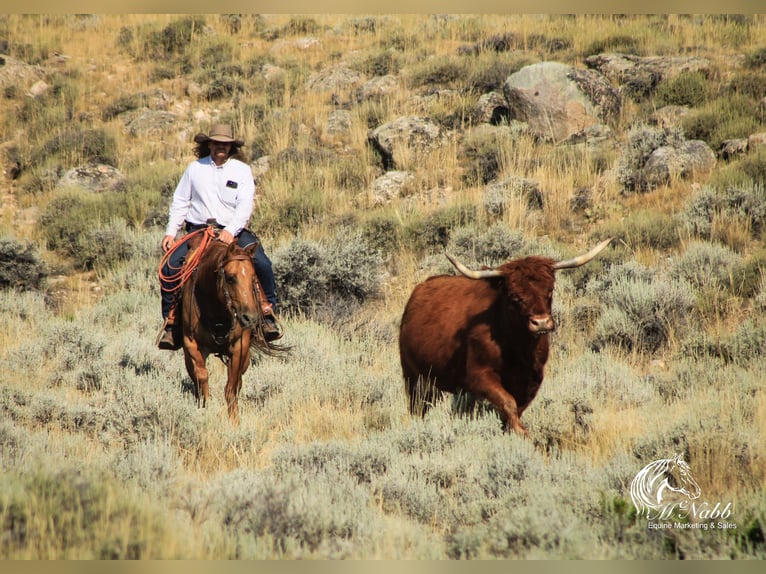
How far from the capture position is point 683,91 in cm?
1811

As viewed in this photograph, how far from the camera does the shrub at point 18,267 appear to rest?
14.5 meters

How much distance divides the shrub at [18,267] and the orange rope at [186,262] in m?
6.85

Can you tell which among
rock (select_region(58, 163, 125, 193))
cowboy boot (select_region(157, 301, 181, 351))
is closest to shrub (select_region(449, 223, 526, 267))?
cowboy boot (select_region(157, 301, 181, 351))

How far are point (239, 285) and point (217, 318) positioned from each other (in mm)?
827

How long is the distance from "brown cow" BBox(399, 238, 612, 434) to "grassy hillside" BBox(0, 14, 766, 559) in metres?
0.35

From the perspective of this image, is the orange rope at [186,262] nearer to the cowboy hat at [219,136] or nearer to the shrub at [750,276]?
the cowboy hat at [219,136]

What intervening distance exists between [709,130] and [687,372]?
8.35 meters

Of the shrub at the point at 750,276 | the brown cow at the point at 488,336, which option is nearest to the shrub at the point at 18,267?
the brown cow at the point at 488,336

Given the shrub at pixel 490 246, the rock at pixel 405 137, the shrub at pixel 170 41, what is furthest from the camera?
the shrub at pixel 170 41

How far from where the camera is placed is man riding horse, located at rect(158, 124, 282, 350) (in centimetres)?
873

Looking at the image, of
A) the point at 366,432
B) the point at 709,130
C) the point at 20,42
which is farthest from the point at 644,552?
the point at 20,42

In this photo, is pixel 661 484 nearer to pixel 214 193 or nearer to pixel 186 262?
pixel 186 262

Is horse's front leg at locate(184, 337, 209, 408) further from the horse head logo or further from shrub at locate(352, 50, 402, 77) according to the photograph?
shrub at locate(352, 50, 402, 77)

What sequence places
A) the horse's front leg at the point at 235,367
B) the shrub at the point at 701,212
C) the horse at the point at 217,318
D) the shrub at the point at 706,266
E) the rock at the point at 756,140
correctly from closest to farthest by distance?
the horse at the point at 217,318
the horse's front leg at the point at 235,367
the shrub at the point at 706,266
the shrub at the point at 701,212
the rock at the point at 756,140
